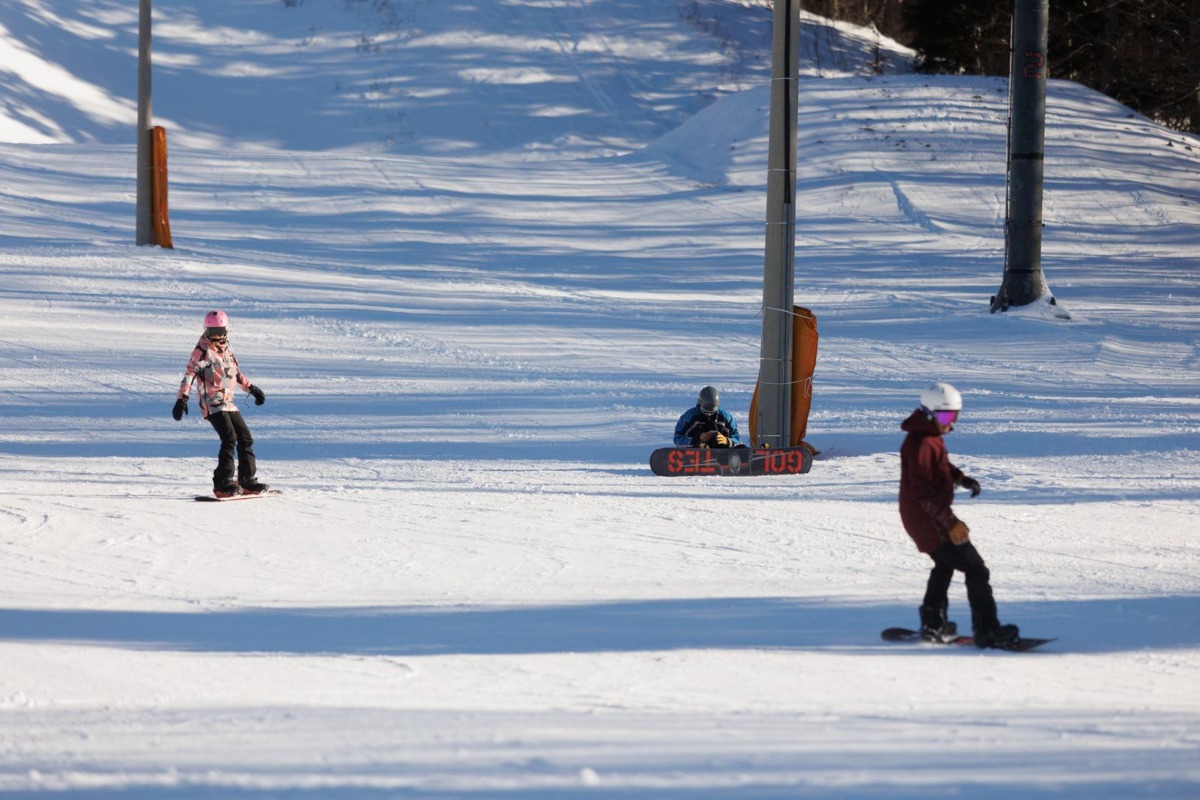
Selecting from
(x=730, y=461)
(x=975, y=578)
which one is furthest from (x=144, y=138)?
(x=975, y=578)

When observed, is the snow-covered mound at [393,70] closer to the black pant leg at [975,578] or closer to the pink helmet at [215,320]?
the pink helmet at [215,320]

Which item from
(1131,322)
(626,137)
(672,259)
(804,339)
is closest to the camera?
(804,339)

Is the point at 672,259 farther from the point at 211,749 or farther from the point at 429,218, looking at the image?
the point at 211,749

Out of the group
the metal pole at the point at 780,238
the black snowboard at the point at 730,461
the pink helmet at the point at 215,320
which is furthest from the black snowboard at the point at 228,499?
the metal pole at the point at 780,238

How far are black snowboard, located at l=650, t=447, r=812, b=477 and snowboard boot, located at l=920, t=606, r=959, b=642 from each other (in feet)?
16.6

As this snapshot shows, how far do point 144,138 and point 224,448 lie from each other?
1397 centimetres

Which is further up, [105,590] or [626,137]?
[626,137]

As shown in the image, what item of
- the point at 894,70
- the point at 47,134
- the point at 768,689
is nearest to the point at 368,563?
the point at 768,689

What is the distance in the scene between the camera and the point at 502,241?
25.8 metres

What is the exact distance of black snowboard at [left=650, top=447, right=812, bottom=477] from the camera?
38.0 feet

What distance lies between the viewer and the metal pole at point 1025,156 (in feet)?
64.3

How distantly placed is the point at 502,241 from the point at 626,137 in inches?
637

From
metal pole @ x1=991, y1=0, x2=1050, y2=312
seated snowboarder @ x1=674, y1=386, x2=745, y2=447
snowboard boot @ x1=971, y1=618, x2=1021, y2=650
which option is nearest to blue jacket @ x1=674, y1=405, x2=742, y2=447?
seated snowboarder @ x1=674, y1=386, x2=745, y2=447

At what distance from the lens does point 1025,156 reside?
20.0 meters
